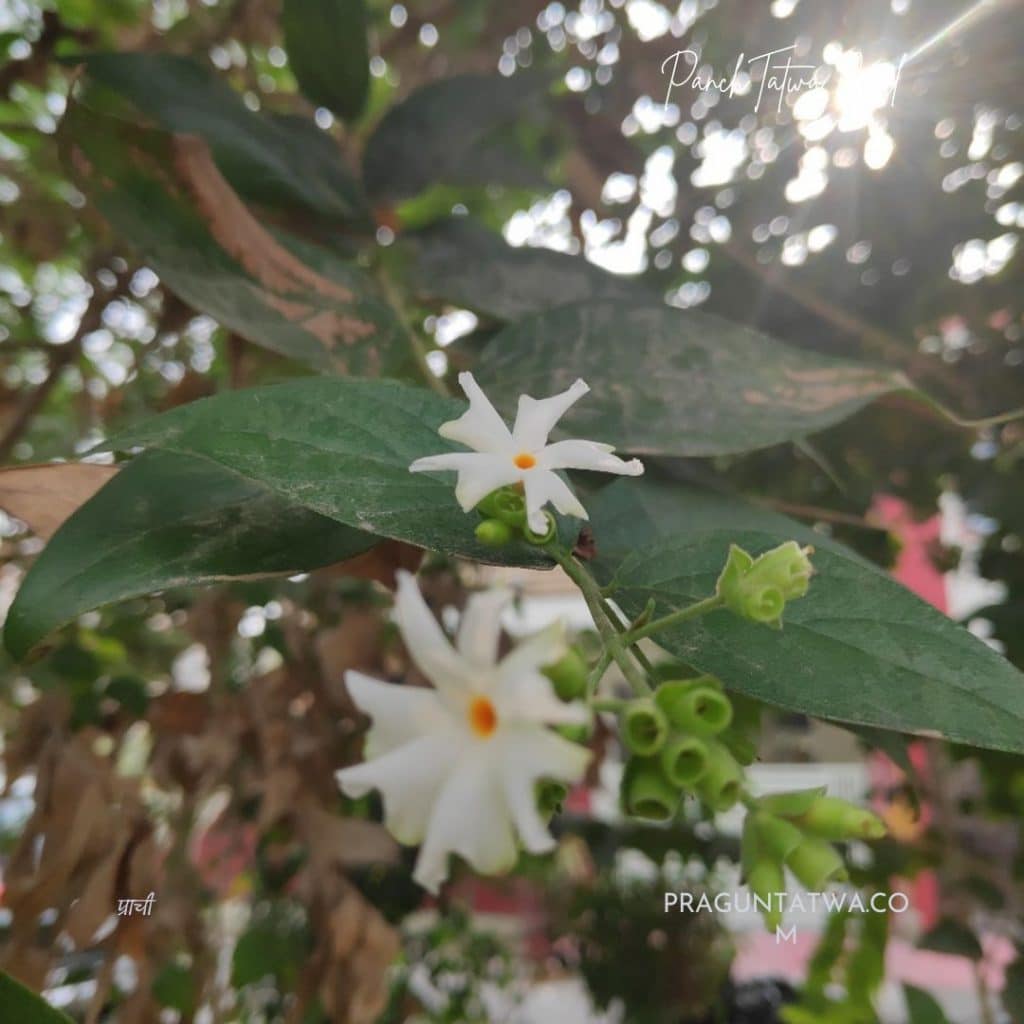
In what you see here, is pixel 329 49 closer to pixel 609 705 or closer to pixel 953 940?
pixel 609 705

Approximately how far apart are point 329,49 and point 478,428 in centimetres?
39

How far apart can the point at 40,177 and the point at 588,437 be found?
0.84 metres

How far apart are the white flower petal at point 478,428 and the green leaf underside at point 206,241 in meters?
0.17

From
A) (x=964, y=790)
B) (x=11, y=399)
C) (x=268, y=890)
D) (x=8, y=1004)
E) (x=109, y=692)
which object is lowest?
(x=8, y=1004)

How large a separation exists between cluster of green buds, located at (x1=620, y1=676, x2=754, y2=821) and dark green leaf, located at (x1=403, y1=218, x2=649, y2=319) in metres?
0.32

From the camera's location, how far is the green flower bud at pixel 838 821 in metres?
0.20

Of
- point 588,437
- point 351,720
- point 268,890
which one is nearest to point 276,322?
point 588,437

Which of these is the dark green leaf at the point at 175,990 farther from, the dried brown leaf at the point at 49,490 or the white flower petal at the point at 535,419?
the white flower petal at the point at 535,419

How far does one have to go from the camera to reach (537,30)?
0.80 meters

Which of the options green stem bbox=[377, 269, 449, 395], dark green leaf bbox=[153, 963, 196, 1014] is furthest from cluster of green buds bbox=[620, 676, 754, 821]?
dark green leaf bbox=[153, 963, 196, 1014]

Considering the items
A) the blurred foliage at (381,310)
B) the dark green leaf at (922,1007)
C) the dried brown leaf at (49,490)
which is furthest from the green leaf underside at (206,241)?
the dark green leaf at (922,1007)

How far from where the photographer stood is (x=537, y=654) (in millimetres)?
184

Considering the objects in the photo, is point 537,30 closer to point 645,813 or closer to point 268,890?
point 645,813

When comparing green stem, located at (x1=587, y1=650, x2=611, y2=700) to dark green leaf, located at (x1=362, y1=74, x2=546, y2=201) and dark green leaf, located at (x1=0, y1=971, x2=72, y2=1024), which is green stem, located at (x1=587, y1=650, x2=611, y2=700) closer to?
dark green leaf, located at (x1=0, y1=971, x2=72, y2=1024)
